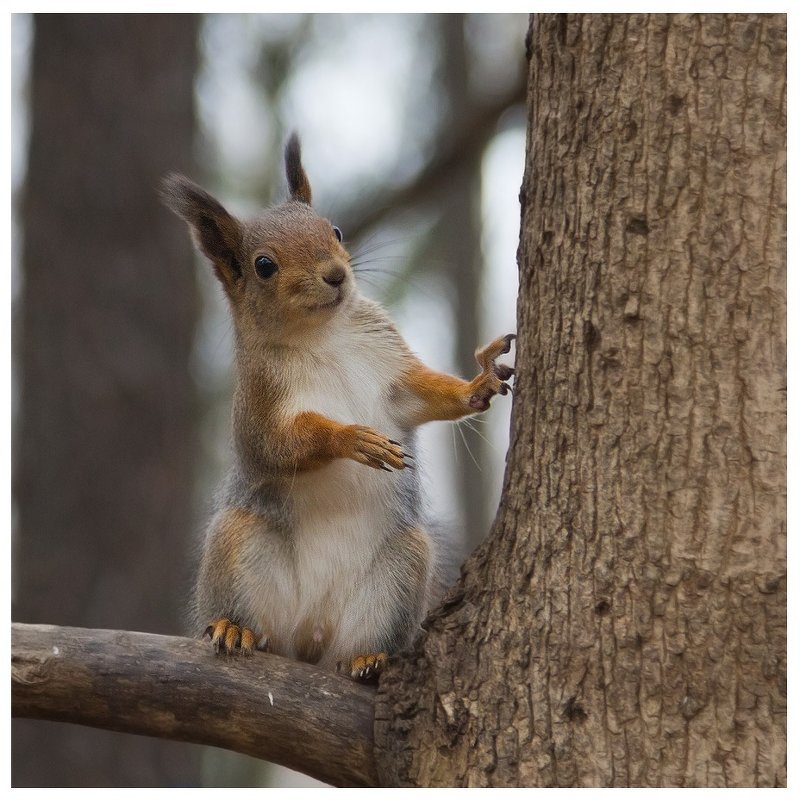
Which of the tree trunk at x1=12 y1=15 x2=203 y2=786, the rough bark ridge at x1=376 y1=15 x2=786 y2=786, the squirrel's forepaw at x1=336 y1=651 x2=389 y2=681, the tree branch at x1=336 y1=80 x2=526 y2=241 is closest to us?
the rough bark ridge at x1=376 y1=15 x2=786 y2=786

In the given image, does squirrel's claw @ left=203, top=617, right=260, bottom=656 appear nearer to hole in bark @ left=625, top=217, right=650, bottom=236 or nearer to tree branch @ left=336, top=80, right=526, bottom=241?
hole in bark @ left=625, top=217, right=650, bottom=236

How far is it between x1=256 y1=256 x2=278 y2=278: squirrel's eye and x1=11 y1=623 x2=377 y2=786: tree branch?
1.04 metres

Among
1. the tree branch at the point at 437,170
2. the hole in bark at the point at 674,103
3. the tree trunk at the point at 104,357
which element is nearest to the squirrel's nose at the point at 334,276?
the hole in bark at the point at 674,103

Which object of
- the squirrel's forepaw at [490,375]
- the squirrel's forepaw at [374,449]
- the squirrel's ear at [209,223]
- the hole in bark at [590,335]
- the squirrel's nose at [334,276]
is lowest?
the squirrel's forepaw at [374,449]

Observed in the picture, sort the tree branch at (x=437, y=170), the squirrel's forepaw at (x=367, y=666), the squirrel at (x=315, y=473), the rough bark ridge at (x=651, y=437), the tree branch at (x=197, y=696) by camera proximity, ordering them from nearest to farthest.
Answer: the rough bark ridge at (x=651, y=437) → the tree branch at (x=197, y=696) → the squirrel's forepaw at (x=367, y=666) → the squirrel at (x=315, y=473) → the tree branch at (x=437, y=170)

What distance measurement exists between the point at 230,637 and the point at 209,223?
1195mm

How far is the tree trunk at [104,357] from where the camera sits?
197 inches

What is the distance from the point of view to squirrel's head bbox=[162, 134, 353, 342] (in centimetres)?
292

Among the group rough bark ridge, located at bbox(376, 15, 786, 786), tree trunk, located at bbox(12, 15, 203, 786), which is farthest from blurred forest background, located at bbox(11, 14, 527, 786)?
rough bark ridge, located at bbox(376, 15, 786, 786)

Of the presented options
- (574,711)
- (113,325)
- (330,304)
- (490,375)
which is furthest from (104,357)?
(574,711)

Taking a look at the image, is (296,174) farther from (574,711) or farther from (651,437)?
(574,711)

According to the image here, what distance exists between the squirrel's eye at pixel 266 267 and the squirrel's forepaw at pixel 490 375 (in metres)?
0.65

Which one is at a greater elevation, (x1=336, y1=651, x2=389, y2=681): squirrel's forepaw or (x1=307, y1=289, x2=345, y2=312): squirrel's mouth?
(x1=307, y1=289, x2=345, y2=312): squirrel's mouth

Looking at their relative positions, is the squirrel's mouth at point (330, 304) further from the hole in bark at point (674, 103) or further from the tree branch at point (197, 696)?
the hole in bark at point (674, 103)
